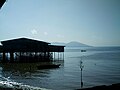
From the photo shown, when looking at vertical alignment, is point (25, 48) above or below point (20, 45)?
below

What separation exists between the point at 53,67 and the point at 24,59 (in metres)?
14.4

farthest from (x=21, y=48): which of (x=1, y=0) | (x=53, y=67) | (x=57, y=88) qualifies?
(x=1, y=0)

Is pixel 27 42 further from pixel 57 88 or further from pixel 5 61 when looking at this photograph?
pixel 57 88


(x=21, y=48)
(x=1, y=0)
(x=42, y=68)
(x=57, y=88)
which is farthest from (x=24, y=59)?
(x=1, y=0)

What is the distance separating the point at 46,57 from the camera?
69.9 metres

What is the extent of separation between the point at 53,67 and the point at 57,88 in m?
28.1

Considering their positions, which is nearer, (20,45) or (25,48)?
(25,48)

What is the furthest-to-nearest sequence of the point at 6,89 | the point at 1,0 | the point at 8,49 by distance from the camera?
the point at 8,49, the point at 6,89, the point at 1,0

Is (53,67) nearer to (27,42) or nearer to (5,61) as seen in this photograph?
(27,42)

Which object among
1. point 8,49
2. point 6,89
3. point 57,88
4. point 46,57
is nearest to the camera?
point 6,89

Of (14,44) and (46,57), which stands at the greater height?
(14,44)

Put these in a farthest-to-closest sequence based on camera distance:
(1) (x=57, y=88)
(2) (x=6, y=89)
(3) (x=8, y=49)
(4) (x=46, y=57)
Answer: (4) (x=46, y=57) → (3) (x=8, y=49) → (1) (x=57, y=88) → (2) (x=6, y=89)

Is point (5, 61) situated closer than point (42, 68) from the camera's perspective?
No

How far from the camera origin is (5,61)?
6544 cm
